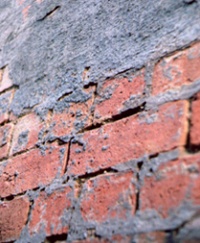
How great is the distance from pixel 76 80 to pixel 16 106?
9.4 inches

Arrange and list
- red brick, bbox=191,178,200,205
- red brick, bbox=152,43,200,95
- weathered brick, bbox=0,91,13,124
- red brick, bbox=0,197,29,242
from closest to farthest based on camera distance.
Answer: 1. red brick, bbox=191,178,200,205
2. red brick, bbox=152,43,200,95
3. red brick, bbox=0,197,29,242
4. weathered brick, bbox=0,91,13,124

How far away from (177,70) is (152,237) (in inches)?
A: 11.4

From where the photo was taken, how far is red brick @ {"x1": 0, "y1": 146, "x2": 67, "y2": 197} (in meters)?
0.78

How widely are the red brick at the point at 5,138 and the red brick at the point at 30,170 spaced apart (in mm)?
33

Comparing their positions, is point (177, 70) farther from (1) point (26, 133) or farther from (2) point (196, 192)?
(1) point (26, 133)

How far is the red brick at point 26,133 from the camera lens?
0.89 meters

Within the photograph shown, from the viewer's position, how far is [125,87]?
73cm

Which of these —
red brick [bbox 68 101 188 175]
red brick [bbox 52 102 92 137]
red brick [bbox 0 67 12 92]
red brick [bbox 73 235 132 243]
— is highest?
red brick [bbox 0 67 12 92]

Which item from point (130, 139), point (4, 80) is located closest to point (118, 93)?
point (130, 139)

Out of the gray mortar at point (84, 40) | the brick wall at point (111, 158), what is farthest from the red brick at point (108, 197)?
the gray mortar at point (84, 40)

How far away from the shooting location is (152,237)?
Answer: 0.54 m

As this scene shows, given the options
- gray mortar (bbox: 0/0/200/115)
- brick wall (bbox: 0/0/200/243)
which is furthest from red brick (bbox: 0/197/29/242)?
gray mortar (bbox: 0/0/200/115)

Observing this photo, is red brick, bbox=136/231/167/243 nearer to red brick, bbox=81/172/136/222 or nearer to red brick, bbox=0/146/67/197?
red brick, bbox=81/172/136/222

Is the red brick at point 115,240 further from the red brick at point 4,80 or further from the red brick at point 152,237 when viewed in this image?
the red brick at point 4,80
